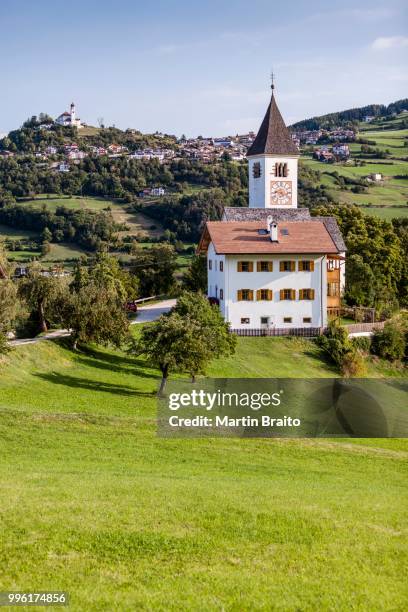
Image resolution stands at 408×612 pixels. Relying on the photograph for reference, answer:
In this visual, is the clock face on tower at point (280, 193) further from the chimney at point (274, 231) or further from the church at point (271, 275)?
the chimney at point (274, 231)

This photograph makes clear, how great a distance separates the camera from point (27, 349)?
38875 millimetres

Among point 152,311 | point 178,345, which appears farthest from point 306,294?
point 178,345

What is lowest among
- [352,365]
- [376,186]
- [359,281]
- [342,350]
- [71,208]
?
[352,365]

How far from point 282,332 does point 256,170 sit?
58.5 feet

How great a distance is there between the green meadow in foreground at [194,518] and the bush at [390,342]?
2588 cm

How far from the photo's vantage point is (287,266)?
52.9 m

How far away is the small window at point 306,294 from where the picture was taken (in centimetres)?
5309

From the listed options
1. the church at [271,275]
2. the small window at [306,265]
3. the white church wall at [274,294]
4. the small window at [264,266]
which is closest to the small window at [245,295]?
the church at [271,275]

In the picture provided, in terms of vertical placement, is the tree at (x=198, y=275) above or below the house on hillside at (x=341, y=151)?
below

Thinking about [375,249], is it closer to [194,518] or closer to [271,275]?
[271,275]

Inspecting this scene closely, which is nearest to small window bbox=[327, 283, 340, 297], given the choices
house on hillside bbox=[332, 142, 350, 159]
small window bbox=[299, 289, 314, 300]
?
small window bbox=[299, 289, 314, 300]

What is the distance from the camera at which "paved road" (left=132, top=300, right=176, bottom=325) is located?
52.6m

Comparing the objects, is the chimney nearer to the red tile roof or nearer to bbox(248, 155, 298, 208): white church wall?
the red tile roof

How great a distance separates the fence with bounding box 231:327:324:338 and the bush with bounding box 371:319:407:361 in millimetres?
3932
